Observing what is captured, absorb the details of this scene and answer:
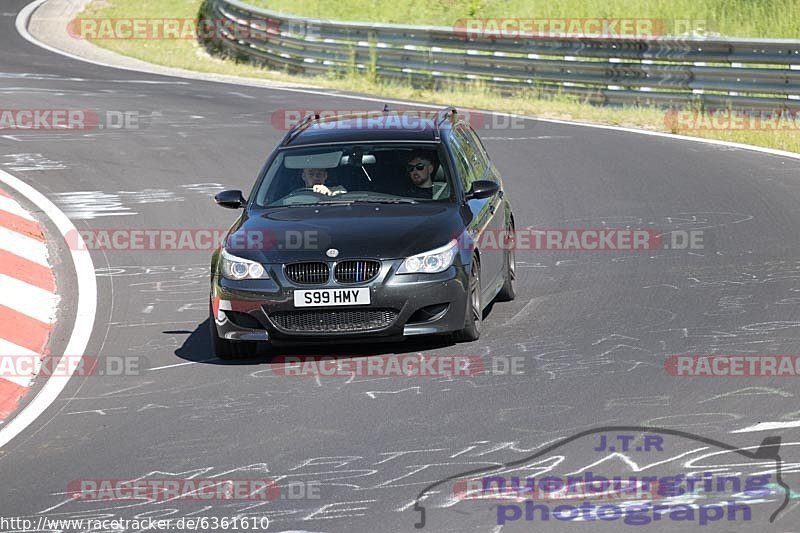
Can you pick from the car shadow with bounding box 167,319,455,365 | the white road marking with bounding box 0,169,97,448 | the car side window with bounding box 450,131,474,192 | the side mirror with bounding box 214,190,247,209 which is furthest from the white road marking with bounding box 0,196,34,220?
the car side window with bounding box 450,131,474,192

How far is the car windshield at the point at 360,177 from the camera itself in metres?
10.9

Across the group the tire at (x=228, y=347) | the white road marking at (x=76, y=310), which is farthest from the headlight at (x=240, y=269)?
the white road marking at (x=76, y=310)

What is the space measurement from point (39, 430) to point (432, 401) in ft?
7.71

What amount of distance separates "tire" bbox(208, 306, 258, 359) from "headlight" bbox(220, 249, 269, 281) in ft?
1.02

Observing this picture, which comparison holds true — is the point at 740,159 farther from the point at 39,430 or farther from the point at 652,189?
the point at 39,430

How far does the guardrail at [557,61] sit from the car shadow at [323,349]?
1216 cm

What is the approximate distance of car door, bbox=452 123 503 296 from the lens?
1085 cm

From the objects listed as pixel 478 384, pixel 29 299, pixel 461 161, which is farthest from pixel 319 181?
pixel 29 299

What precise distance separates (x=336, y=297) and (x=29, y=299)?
3.71 metres

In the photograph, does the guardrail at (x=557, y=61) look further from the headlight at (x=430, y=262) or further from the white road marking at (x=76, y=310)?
the headlight at (x=430, y=262)

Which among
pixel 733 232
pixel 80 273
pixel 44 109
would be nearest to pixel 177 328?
pixel 80 273

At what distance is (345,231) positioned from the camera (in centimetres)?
1020

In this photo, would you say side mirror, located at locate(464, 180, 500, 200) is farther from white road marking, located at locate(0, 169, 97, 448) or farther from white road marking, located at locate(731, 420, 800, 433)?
white road marking, located at locate(731, 420, 800, 433)

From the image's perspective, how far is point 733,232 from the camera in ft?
46.0
